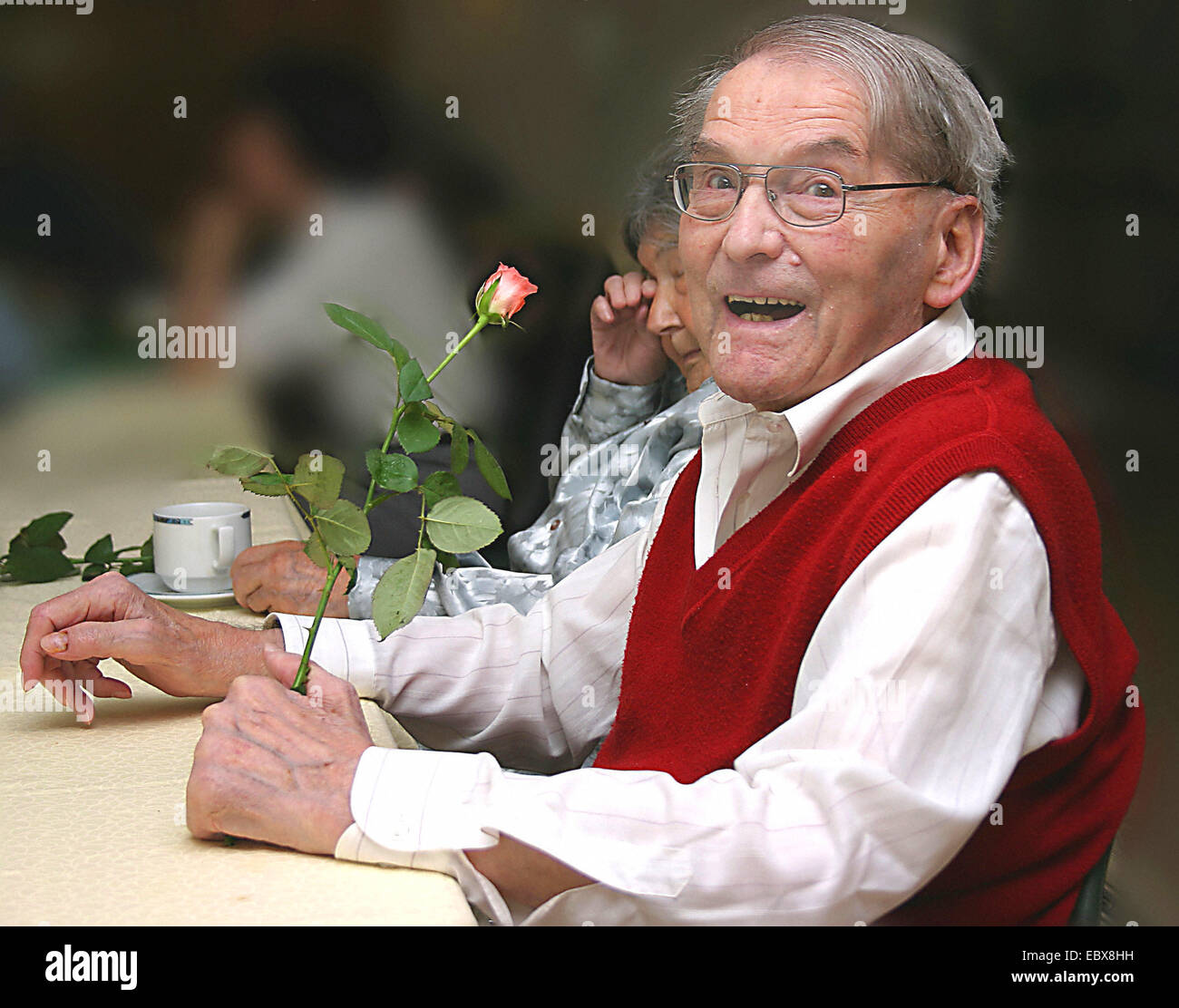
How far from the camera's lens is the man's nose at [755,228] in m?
1.01

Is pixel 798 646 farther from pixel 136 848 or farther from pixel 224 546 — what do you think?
pixel 224 546

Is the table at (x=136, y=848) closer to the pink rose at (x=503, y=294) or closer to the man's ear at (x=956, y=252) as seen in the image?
the pink rose at (x=503, y=294)

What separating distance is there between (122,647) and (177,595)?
443 mm

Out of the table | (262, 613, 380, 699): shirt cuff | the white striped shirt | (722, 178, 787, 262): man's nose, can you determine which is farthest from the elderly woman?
the white striped shirt

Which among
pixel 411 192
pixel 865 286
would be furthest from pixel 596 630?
pixel 411 192

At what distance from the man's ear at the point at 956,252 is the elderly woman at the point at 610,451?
61cm

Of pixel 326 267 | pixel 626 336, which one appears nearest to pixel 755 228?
pixel 626 336

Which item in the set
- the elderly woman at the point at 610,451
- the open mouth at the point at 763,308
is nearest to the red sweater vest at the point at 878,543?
the open mouth at the point at 763,308

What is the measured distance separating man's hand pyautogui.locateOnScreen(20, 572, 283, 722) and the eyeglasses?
607 mm

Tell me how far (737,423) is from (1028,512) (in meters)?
0.35

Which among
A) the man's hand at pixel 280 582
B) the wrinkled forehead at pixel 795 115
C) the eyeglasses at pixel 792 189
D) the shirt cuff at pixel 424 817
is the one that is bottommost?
the man's hand at pixel 280 582

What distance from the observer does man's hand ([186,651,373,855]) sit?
33.2 inches

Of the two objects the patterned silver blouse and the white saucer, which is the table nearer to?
the white saucer

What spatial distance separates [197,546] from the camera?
1587 mm
